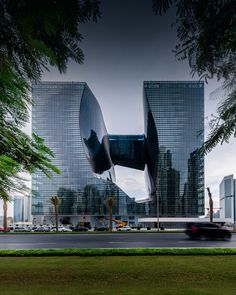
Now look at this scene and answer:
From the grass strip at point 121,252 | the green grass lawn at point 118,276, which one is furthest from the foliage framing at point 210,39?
the grass strip at point 121,252

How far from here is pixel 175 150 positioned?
11175cm

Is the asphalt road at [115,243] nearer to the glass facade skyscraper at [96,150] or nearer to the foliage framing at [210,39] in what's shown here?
the foliage framing at [210,39]

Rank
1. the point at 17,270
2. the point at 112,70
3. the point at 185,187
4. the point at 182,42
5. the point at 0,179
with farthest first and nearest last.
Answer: the point at 185,187 → the point at 17,270 → the point at 0,179 → the point at 112,70 → the point at 182,42

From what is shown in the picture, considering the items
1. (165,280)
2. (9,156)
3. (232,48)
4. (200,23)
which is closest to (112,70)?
(200,23)

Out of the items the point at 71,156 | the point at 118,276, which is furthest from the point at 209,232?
the point at 71,156

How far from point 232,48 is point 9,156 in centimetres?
333

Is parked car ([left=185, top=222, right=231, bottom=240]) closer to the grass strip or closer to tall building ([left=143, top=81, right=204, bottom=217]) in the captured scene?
the grass strip

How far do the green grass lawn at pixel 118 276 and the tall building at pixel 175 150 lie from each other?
3926 inches

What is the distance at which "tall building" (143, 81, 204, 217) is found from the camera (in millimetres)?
111312

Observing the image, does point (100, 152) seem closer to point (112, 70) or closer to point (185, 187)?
point (185, 187)

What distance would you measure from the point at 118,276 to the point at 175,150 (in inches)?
4099

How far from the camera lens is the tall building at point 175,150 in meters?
111

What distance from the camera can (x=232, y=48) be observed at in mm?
2570

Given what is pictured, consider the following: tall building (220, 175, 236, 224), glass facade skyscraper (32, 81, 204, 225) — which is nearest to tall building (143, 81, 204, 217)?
glass facade skyscraper (32, 81, 204, 225)
